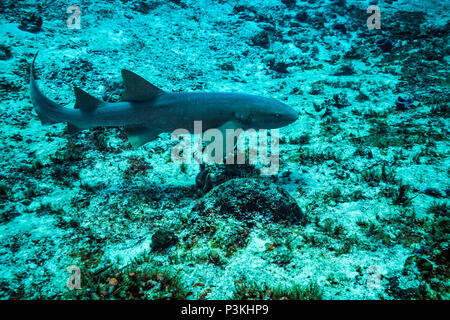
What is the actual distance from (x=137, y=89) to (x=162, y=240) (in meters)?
3.05

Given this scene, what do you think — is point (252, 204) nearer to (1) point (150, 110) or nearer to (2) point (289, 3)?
(1) point (150, 110)

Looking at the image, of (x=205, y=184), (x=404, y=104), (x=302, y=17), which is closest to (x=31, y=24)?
(x=205, y=184)

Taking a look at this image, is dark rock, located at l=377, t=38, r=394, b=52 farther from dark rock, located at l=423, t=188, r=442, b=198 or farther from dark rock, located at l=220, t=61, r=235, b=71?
dark rock, located at l=423, t=188, r=442, b=198

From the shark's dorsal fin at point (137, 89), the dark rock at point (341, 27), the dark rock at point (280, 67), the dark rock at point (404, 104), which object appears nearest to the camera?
the shark's dorsal fin at point (137, 89)

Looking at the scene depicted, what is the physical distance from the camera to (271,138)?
8.37m

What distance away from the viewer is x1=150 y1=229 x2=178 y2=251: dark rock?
148 inches

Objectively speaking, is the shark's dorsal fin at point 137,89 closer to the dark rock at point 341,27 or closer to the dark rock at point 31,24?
the dark rock at point 31,24

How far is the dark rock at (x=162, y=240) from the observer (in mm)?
3754

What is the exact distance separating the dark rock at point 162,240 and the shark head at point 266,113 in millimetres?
2789

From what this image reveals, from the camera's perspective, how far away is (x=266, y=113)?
4.95m

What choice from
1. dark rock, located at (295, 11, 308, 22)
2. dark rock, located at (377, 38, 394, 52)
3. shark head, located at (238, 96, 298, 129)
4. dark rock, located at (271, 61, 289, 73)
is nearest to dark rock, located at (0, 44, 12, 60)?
shark head, located at (238, 96, 298, 129)

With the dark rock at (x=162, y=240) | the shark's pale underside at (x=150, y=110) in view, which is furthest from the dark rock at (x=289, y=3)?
the dark rock at (x=162, y=240)

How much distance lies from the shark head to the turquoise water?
Result: 1.3 inches

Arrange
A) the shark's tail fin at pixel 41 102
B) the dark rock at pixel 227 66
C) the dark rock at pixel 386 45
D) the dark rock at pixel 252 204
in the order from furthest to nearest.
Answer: the dark rock at pixel 386 45
the dark rock at pixel 227 66
the shark's tail fin at pixel 41 102
the dark rock at pixel 252 204
